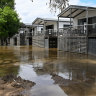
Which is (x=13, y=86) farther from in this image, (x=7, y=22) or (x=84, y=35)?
(x=7, y=22)

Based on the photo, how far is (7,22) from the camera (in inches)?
1315

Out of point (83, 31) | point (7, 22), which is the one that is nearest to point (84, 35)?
point (83, 31)

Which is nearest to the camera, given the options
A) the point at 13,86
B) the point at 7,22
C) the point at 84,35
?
the point at 13,86

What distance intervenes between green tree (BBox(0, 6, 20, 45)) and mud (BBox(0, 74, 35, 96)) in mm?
24600

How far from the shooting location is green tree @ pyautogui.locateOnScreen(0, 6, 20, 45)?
106 feet

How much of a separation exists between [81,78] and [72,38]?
41.4 feet

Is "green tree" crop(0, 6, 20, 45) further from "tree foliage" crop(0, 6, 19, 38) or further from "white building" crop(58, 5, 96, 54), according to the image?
"white building" crop(58, 5, 96, 54)

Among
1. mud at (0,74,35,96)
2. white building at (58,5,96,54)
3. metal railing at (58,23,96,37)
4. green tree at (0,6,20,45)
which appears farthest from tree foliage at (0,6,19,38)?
mud at (0,74,35,96)

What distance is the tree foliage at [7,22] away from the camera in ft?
106

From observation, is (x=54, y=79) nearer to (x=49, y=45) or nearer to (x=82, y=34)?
(x=82, y=34)

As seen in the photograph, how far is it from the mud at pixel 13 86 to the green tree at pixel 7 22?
24600mm

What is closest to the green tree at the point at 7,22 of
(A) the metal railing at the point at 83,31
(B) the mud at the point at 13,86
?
(A) the metal railing at the point at 83,31

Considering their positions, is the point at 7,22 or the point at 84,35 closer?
the point at 84,35

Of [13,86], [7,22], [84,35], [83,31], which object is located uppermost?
[7,22]
